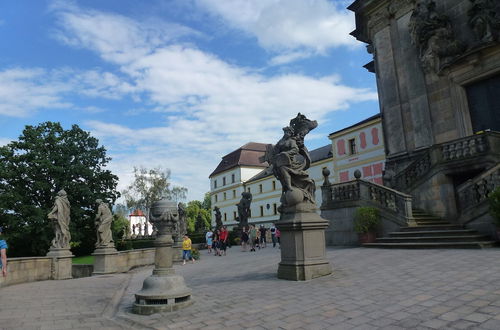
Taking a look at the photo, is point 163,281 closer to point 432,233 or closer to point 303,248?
point 303,248

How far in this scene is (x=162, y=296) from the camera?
19.0ft

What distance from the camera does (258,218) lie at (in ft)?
197

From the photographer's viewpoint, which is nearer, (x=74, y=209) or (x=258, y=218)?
(x=74, y=209)

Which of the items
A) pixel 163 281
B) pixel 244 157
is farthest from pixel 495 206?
pixel 244 157

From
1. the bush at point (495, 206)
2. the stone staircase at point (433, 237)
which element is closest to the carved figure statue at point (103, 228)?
the stone staircase at point (433, 237)

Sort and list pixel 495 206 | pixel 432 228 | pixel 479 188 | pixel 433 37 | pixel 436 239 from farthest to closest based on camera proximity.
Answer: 1. pixel 433 37
2. pixel 432 228
3. pixel 479 188
4. pixel 436 239
5. pixel 495 206

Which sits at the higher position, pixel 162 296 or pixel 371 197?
pixel 371 197

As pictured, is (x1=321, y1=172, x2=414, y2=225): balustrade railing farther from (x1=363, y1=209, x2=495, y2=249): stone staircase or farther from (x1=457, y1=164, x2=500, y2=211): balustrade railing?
(x1=457, y1=164, x2=500, y2=211): balustrade railing

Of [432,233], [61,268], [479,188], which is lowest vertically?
[61,268]

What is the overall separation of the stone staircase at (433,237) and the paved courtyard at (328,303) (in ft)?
6.05

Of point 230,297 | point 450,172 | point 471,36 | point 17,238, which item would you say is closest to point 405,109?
point 471,36

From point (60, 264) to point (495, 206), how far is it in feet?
48.8

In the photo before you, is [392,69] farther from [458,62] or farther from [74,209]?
[74,209]

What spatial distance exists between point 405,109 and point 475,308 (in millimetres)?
15482
